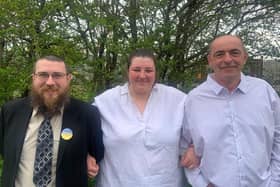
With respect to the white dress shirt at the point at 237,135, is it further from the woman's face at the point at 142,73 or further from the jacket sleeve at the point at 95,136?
the jacket sleeve at the point at 95,136

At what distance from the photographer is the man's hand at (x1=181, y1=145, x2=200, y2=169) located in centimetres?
348

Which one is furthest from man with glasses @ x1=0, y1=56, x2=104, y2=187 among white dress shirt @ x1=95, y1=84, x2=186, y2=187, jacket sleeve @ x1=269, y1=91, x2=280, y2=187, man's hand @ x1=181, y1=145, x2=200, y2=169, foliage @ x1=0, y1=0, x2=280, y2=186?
foliage @ x1=0, y1=0, x2=280, y2=186

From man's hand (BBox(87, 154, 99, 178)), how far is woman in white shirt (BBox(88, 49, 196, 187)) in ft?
0.41

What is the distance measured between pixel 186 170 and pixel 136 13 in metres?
6.38

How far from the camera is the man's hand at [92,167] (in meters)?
3.37

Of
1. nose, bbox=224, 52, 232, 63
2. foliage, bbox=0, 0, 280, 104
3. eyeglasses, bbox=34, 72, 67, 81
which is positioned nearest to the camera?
eyeglasses, bbox=34, 72, 67, 81

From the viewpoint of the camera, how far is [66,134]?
3.21 metres

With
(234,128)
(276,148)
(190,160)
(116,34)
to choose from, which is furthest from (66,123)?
(116,34)

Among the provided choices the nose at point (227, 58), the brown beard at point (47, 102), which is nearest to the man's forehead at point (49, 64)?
the brown beard at point (47, 102)

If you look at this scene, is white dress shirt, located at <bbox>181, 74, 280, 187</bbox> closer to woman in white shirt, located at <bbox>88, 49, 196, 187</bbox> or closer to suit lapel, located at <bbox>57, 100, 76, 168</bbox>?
woman in white shirt, located at <bbox>88, 49, 196, 187</bbox>

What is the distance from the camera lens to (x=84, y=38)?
9.71 meters

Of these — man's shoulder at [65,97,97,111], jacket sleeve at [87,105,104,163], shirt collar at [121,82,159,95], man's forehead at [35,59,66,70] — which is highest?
man's forehead at [35,59,66,70]

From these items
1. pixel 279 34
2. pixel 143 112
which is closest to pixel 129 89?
pixel 143 112

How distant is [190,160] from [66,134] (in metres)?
0.99
